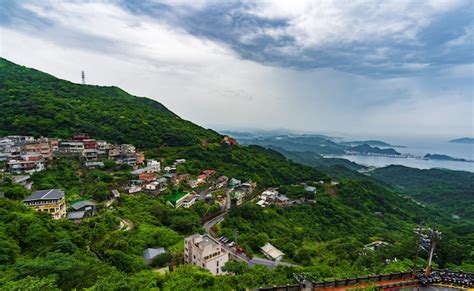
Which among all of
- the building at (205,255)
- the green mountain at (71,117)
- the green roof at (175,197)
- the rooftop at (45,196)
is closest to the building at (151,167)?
the green roof at (175,197)

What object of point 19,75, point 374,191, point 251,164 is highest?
point 19,75

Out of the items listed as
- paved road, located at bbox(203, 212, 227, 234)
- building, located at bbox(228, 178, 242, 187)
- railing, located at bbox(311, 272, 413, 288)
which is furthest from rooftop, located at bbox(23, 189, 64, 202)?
building, located at bbox(228, 178, 242, 187)

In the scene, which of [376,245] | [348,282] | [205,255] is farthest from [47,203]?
[376,245]

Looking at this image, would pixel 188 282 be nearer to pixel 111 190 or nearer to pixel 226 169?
pixel 111 190

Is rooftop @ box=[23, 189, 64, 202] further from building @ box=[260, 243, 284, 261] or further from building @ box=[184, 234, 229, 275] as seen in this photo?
building @ box=[260, 243, 284, 261]

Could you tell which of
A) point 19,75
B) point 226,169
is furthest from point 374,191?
point 19,75

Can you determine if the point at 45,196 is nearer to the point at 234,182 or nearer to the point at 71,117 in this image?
the point at 234,182

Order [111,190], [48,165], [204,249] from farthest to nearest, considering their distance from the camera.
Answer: [48,165]
[111,190]
[204,249]
